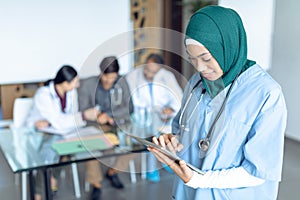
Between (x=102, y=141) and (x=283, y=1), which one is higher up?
(x=283, y=1)

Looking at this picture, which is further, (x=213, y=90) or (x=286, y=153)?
(x=286, y=153)

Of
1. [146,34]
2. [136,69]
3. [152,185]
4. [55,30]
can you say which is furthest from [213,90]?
[55,30]

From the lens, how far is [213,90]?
3.32 ft

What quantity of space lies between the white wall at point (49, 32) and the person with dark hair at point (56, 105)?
0.46m

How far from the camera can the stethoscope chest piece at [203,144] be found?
39.2 inches

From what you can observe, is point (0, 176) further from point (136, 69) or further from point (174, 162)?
point (174, 162)

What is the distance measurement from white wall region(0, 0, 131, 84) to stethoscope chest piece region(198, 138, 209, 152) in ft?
6.81

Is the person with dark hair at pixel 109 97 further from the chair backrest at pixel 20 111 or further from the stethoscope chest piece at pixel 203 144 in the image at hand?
the chair backrest at pixel 20 111

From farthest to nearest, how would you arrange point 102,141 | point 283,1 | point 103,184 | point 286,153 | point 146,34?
point 283,1 → point 286,153 → point 103,184 → point 102,141 → point 146,34

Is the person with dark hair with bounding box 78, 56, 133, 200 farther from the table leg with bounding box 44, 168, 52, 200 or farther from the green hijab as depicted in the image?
the green hijab

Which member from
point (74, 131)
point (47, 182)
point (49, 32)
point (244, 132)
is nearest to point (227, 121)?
point (244, 132)

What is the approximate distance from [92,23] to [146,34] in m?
2.27

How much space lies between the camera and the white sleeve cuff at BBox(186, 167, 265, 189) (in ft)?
3.19

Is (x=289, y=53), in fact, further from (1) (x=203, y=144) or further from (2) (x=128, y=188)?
(1) (x=203, y=144)
